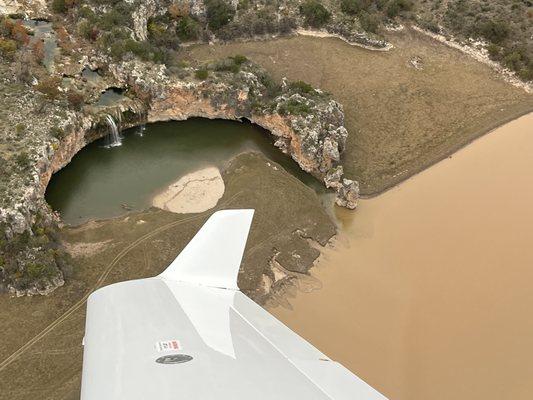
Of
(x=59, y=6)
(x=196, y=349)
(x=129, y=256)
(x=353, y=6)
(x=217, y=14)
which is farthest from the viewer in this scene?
(x=353, y=6)

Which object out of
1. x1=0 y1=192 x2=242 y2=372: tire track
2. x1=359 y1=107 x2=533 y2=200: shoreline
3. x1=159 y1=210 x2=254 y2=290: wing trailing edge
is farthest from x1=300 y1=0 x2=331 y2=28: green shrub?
x1=159 y1=210 x2=254 y2=290: wing trailing edge

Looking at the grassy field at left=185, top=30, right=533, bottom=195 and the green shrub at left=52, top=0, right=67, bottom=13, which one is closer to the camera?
the grassy field at left=185, top=30, right=533, bottom=195

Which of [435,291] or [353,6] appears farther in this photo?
[353,6]

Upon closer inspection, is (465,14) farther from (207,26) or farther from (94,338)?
(94,338)

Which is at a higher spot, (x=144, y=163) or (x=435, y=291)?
(x=435, y=291)

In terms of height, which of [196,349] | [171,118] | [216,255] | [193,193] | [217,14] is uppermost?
[196,349]

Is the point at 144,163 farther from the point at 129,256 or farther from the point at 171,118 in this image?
the point at 129,256

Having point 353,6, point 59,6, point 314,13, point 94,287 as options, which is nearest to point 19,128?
point 94,287

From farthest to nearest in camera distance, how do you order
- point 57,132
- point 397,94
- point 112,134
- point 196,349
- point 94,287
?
point 397,94, point 112,134, point 57,132, point 94,287, point 196,349

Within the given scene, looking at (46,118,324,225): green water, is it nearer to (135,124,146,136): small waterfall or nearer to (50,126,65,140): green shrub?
(135,124,146,136): small waterfall
